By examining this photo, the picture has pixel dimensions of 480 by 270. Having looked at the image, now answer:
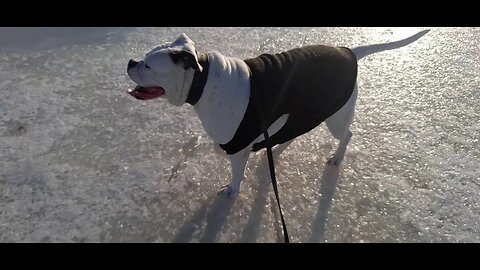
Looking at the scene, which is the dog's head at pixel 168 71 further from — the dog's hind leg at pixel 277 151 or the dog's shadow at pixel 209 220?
the dog's hind leg at pixel 277 151

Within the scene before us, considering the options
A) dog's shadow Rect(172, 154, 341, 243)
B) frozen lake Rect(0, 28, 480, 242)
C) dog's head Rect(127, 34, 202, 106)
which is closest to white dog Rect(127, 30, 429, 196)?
dog's head Rect(127, 34, 202, 106)

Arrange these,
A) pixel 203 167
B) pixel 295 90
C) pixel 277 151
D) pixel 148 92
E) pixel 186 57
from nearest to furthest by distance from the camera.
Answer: pixel 186 57
pixel 148 92
pixel 295 90
pixel 203 167
pixel 277 151

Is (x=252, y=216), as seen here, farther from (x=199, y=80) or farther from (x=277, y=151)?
(x=199, y=80)

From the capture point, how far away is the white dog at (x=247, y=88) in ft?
6.51

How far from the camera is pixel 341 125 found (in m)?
2.47

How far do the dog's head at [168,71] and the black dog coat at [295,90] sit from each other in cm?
32

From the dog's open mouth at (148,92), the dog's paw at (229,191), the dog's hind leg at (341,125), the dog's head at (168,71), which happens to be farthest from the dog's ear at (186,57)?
the dog's hind leg at (341,125)

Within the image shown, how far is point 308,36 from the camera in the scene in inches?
162

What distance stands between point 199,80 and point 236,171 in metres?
0.60

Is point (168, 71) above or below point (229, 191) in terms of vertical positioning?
above

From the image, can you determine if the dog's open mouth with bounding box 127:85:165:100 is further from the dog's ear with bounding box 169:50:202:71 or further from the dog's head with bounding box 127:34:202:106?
the dog's ear with bounding box 169:50:202:71

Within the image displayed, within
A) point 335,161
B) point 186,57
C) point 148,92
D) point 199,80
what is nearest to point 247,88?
point 199,80

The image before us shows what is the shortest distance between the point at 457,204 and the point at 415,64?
162 centimetres

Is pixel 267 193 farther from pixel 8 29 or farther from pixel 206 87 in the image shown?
pixel 8 29
